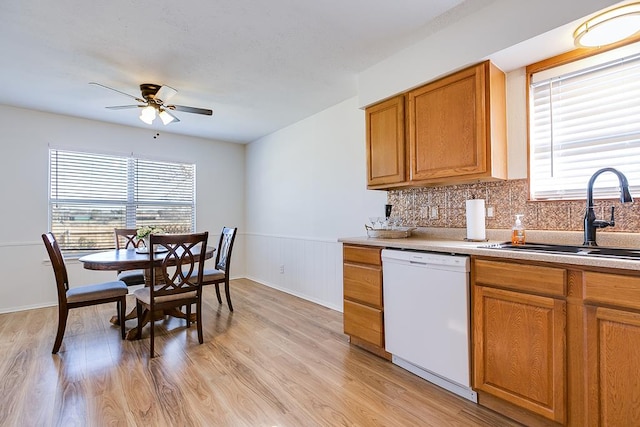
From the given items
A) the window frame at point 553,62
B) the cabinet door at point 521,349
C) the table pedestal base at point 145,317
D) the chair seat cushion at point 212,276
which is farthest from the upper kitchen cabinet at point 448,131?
the table pedestal base at point 145,317

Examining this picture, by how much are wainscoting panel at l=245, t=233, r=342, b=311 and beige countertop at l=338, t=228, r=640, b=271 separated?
3.97 feet

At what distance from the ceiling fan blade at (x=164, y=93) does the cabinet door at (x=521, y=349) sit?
299 cm

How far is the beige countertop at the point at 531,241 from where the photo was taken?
1412 millimetres

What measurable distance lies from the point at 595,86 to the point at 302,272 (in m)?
3.47

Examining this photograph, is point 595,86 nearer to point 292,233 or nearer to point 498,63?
point 498,63

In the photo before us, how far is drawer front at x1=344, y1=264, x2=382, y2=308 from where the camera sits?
246 centimetres

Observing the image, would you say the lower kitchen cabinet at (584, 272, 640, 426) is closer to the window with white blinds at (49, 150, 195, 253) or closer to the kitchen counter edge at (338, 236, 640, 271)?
the kitchen counter edge at (338, 236, 640, 271)

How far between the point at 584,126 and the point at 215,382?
117 inches

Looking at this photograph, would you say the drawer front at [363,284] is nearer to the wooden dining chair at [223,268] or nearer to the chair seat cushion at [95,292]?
the wooden dining chair at [223,268]

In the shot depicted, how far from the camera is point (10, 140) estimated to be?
3.78 metres

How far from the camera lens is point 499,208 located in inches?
92.1

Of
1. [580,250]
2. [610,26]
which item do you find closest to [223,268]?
[580,250]

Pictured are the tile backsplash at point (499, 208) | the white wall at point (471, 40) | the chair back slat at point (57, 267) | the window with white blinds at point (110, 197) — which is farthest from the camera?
the window with white blinds at point (110, 197)

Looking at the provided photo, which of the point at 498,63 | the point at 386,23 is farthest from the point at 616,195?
the point at 386,23
